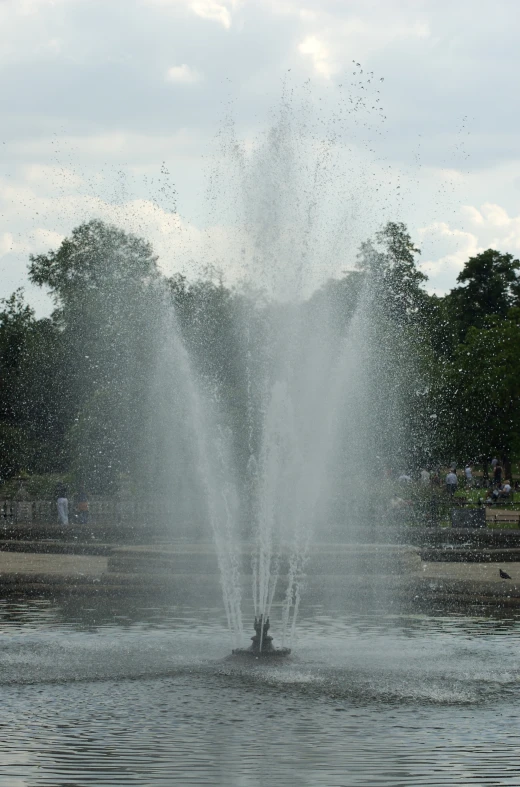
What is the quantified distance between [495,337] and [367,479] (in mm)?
31011

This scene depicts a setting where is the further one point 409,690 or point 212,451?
point 212,451

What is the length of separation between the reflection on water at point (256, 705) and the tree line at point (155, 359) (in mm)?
10967

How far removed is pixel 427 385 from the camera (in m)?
57.2

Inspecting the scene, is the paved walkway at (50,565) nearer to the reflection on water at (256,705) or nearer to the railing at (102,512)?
the reflection on water at (256,705)

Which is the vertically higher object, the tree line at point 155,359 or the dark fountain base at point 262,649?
the tree line at point 155,359

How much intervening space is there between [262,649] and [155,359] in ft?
93.1

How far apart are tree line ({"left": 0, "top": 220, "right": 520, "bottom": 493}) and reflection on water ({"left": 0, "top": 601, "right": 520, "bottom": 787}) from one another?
1097 cm

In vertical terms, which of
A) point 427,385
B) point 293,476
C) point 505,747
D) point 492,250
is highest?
point 492,250

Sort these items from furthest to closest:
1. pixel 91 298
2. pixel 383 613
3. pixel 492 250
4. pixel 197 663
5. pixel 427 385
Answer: pixel 492 250 < pixel 427 385 < pixel 91 298 < pixel 383 613 < pixel 197 663

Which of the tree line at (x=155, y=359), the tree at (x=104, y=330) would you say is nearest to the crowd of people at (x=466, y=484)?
the tree line at (x=155, y=359)

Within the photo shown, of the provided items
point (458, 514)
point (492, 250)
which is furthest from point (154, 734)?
point (492, 250)

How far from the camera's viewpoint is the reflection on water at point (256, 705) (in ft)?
29.9

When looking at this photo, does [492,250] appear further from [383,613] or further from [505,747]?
[505,747]

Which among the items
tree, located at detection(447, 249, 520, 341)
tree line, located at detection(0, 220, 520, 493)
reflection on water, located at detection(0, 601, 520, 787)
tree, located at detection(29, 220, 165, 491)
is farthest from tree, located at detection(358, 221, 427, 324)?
reflection on water, located at detection(0, 601, 520, 787)
